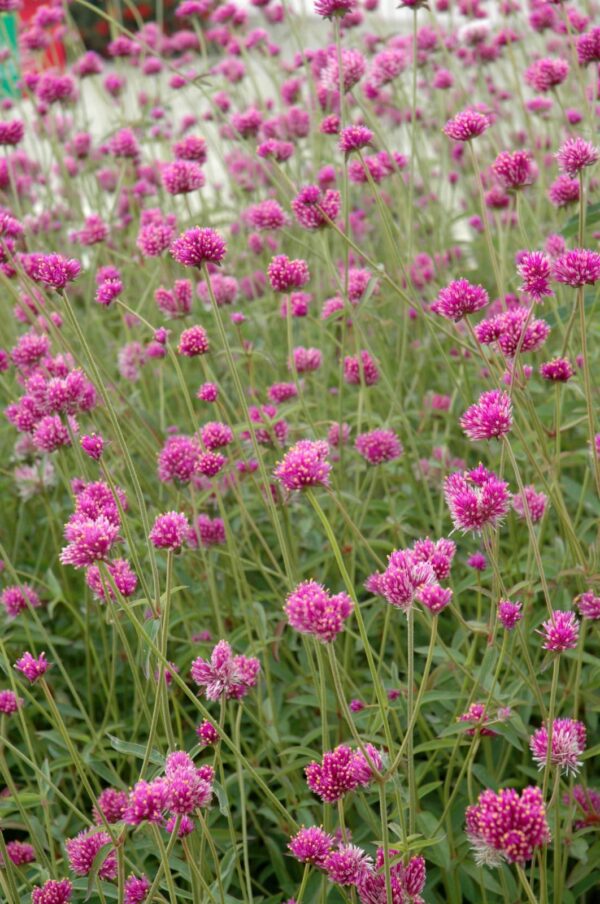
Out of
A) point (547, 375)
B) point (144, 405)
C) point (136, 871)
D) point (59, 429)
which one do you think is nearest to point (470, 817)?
Result: point (136, 871)

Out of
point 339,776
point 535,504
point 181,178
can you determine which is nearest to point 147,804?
point 339,776

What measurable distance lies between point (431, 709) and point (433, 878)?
0.30 metres

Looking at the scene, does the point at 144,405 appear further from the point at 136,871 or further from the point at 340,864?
the point at 340,864

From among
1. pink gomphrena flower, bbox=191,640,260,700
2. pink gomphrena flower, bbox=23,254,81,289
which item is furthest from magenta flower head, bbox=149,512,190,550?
pink gomphrena flower, bbox=23,254,81,289

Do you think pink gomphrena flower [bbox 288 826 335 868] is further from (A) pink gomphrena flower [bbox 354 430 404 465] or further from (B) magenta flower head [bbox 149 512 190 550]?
(A) pink gomphrena flower [bbox 354 430 404 465]

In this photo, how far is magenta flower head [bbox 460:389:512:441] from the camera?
4.38ft

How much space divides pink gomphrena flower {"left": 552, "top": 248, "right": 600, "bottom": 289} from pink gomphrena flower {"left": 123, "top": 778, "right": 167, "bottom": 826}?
85 cm

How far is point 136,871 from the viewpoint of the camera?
1481 mm

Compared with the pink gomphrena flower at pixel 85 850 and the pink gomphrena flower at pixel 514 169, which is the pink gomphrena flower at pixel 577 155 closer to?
the pink gomphrena flower at pixel 514 169

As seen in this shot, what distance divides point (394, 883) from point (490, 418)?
572 millimetres

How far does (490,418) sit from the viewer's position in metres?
1.34

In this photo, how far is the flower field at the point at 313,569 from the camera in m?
1.28

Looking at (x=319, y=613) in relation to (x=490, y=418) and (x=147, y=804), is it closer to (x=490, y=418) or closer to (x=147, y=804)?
(x=147, y=804)

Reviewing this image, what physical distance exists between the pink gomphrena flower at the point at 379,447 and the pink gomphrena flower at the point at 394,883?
2.56ft
